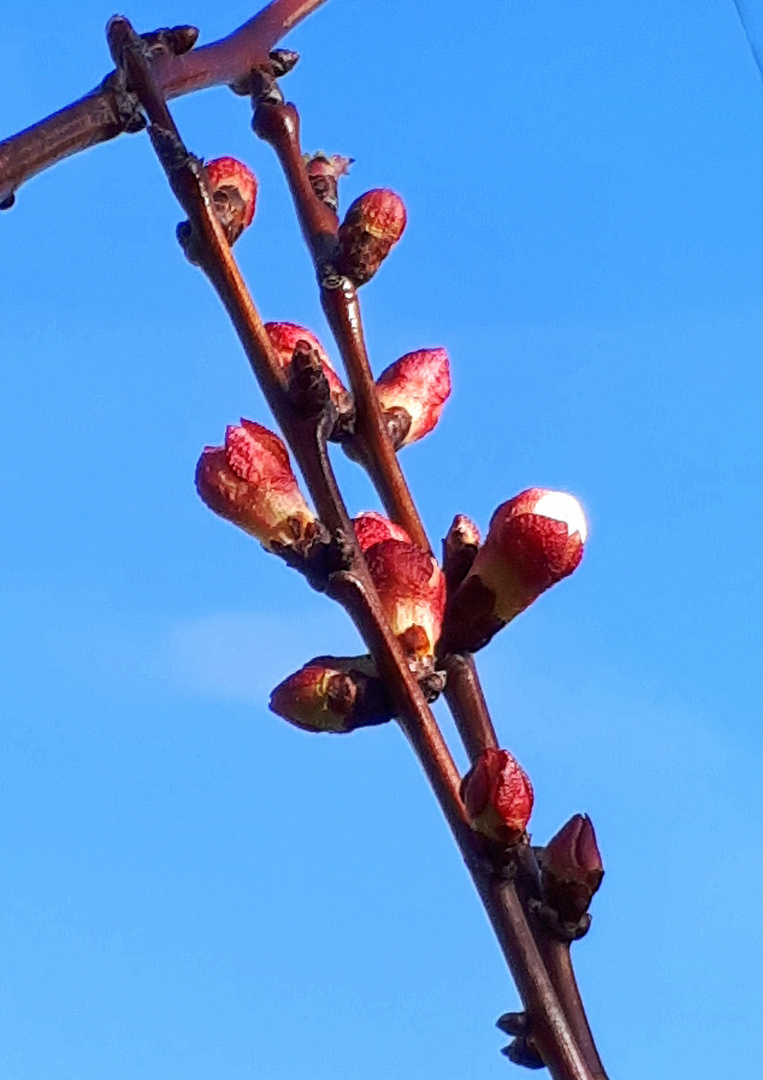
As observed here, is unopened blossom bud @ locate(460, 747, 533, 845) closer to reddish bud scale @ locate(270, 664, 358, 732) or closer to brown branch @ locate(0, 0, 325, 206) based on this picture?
reddish bud scale @ locate(270, 664, 358, 732)

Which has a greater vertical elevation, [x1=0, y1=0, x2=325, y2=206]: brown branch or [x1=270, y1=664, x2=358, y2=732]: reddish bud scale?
[x1=0, y1=0, x2=325, y2=206]: brown branch

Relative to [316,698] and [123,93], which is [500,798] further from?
[123,93]

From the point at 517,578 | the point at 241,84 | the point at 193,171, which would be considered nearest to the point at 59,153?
the point at 193,171

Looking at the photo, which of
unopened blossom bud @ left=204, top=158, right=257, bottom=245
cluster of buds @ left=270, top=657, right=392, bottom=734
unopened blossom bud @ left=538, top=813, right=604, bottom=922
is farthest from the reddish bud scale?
unopened blossom bud @ left=204, top=158, right=257, bottom=245

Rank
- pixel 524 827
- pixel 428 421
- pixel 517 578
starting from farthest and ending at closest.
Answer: pixel 428 421
pixel 517 578
pixel 524 827

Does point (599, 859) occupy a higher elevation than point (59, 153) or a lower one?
lower

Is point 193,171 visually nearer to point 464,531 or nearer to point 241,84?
point 241,84

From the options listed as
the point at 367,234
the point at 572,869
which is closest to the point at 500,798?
the point at 572,869
